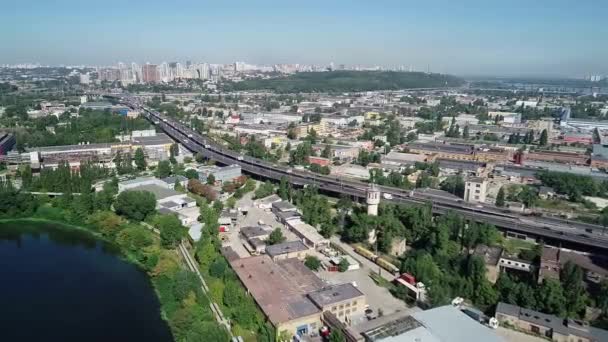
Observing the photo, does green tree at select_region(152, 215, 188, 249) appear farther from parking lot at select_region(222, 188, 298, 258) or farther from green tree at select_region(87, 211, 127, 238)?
green tree at select_region(87, 211, 127, 238)

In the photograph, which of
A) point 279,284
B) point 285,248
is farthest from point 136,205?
point 279,284

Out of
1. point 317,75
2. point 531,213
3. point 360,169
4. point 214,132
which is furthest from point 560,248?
point 317,75

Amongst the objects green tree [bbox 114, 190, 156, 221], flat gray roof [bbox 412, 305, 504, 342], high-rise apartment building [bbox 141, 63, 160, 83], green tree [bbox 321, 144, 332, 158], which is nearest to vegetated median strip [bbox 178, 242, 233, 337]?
green tree [bbox 114, 190, 156, 221]

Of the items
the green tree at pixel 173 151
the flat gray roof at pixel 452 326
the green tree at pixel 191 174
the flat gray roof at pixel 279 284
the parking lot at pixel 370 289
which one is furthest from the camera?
the green tree at pixel 173 151

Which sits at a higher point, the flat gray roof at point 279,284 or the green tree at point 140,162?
the green tree at point 140,162

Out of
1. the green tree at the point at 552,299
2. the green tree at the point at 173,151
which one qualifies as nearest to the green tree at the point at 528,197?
the green tree at the point at 552,299

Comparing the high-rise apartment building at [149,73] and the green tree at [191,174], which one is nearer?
the green tree at [191,174]

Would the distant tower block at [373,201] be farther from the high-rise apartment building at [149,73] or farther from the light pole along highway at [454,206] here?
the high-rise apartment building at [149,73]
